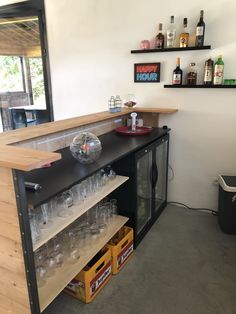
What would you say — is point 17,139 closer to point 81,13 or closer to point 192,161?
point 192,161

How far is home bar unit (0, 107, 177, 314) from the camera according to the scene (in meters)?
1.12

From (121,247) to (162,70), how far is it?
5.80ft

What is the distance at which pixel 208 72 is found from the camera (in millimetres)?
2424

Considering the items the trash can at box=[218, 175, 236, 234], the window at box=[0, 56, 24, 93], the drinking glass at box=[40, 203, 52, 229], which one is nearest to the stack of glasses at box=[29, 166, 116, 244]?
the drinking glass at box=[40, 203, 52, 229]

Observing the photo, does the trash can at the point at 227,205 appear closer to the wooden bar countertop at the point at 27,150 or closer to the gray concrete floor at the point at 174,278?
the gray concrete floor at the point at 174,278

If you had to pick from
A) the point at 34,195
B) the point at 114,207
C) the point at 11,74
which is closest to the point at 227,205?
the point at 114,207

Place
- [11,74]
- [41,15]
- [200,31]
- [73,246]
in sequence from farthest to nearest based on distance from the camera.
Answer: [11,74]
[41,15]
[200,31]
[73,246]

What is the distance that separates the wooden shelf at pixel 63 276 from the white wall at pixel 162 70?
129 cm

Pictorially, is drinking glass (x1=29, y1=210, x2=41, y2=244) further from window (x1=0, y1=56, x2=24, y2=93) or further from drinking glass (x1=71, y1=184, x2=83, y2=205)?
window (x1=0, y1=56, x2=24, y2=93)

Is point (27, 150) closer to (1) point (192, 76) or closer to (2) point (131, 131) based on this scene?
(2) point (131, 131)

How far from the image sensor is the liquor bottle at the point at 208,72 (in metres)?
2.41

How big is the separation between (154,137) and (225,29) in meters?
1.13

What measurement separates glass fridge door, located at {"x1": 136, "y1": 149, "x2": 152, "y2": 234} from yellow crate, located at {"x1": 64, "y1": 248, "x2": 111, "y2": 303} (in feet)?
1.68

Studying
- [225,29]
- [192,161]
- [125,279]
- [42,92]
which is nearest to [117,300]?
[125,279]
